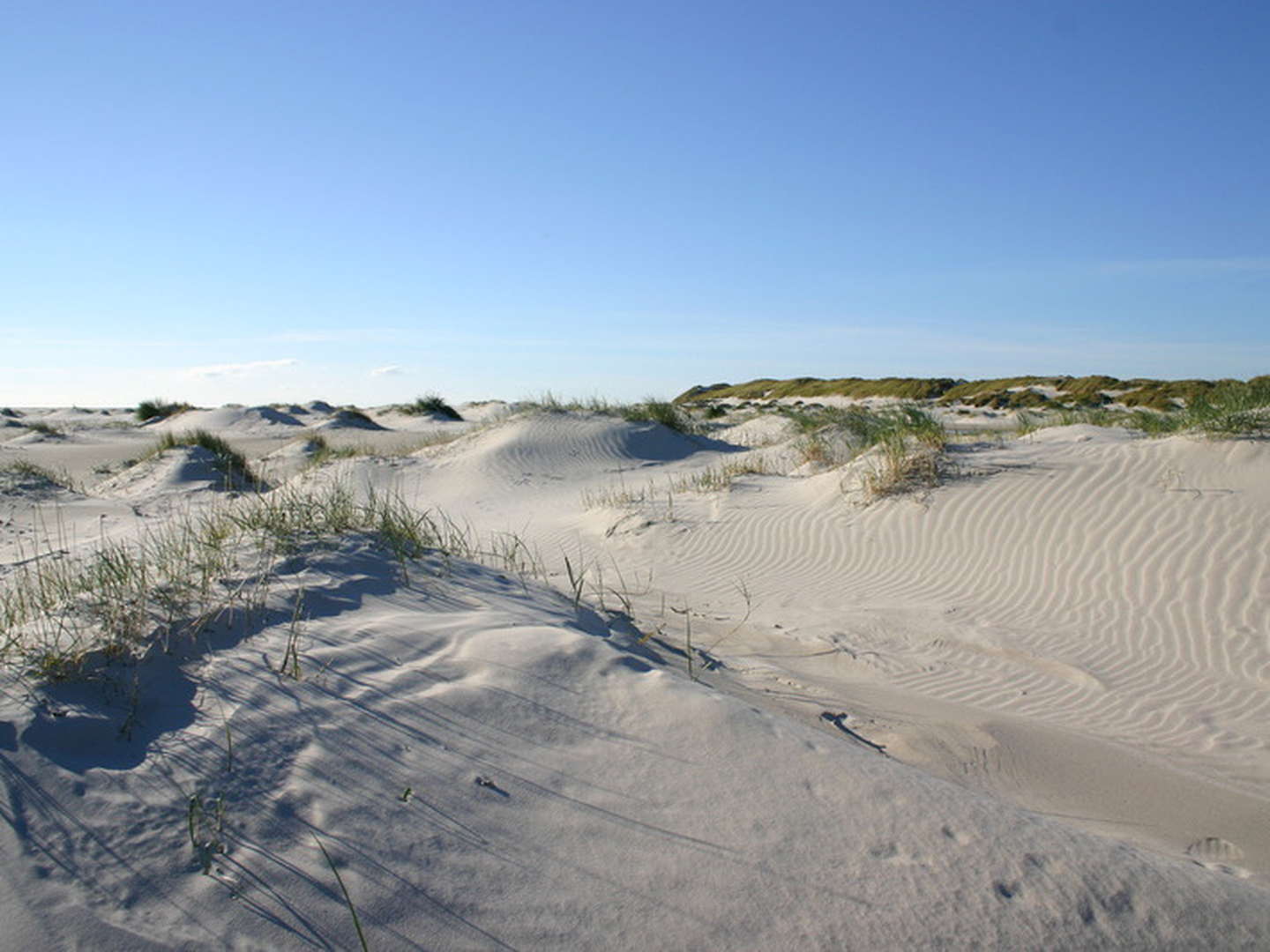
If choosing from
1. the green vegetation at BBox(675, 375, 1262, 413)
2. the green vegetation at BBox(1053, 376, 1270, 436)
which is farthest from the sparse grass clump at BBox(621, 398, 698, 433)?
the green vegetation at BBox(675, 375, 1262, 413)

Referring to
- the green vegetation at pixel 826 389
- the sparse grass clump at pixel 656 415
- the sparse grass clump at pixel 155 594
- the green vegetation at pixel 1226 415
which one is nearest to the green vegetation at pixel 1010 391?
the green vegetation at pixel 826 389

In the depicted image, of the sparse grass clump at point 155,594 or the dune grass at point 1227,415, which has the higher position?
the dune grass at point 1227,415

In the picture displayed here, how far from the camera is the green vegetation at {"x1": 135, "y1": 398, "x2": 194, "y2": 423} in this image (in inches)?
1042

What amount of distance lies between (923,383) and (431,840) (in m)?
36.4

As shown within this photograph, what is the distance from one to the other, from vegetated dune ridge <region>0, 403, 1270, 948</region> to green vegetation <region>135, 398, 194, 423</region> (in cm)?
2462

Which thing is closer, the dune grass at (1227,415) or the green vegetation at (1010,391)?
the dune grass at (1227,415)

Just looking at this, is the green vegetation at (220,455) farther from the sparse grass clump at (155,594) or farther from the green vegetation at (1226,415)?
the green vegetation at (1226,415)

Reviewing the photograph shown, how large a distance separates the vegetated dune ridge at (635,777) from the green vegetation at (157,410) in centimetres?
2462

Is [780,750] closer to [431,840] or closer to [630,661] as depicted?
[630,661]

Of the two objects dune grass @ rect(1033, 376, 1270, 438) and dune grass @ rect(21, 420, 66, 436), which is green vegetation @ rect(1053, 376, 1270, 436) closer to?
dune grass @ rect(1033, 376, 1270, 438)

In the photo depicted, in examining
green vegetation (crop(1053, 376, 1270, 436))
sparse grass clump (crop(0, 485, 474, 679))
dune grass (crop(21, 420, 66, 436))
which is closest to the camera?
sparse grass clump (crop(0, 485, 474, 679))

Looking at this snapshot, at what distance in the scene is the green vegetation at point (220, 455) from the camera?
40.6 feet

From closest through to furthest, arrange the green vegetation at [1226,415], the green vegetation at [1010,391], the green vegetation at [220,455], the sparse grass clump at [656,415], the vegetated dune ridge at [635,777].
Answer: the vegetated dune ridge at [635,777] < the green vegetation at [1226,415] < the green vegetation at [220,455] < the sparse grass clump at [656,415] < the green vegetation at [1010,391]

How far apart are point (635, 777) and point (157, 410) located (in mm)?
29603
